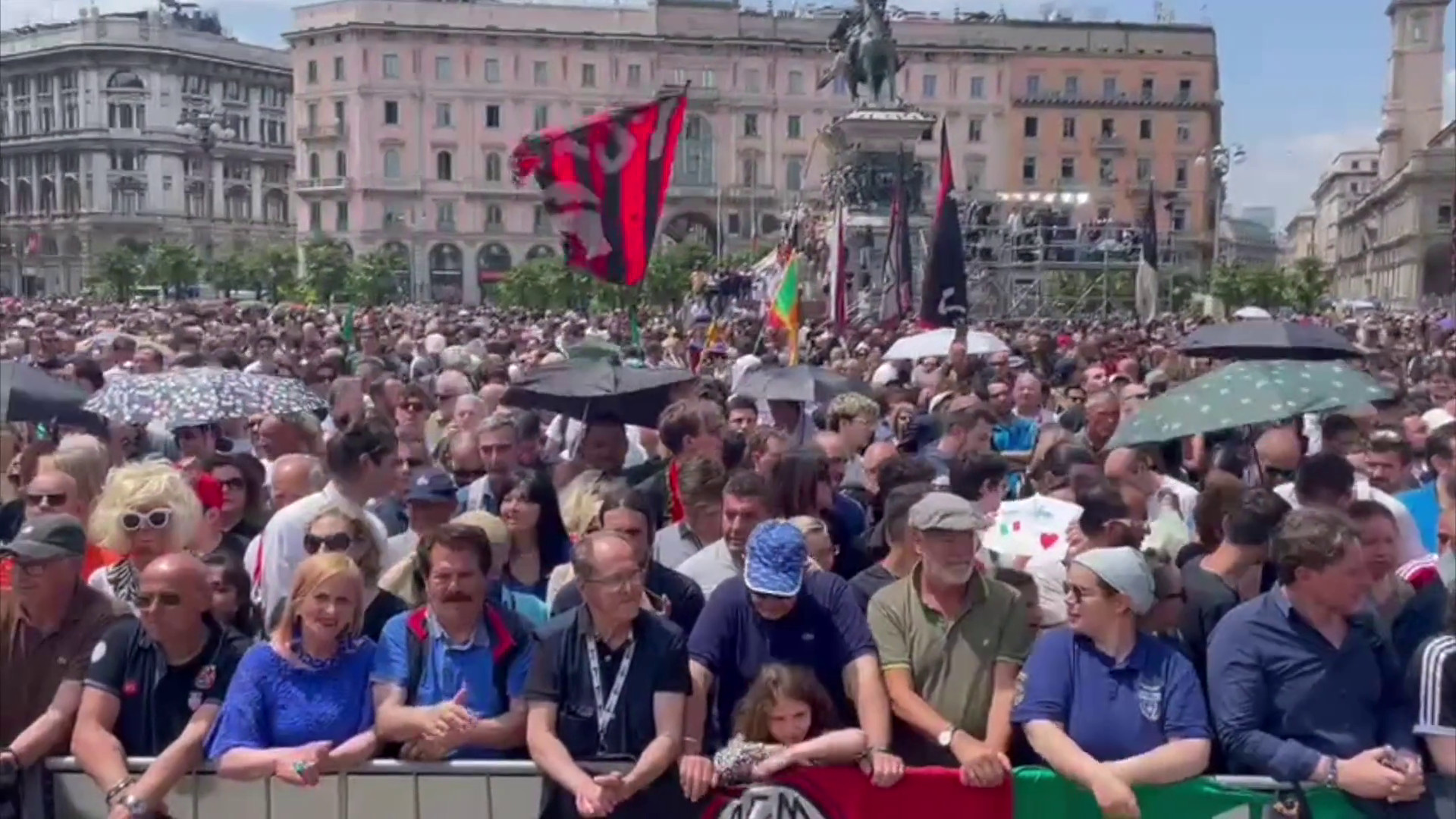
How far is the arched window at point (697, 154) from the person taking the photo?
90.1 metres

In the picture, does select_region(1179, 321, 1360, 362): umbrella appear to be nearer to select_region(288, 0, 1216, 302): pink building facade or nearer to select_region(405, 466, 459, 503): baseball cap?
select_region(405, 466, 459, 503): baseball cap

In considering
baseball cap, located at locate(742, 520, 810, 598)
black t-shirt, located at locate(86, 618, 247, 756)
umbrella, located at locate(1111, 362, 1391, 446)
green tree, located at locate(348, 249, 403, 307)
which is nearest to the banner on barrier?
baseball cap, located at locate(742, 520, 810, 598)

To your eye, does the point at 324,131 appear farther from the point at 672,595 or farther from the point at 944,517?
the point at 944,517

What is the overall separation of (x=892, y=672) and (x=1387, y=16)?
138 m

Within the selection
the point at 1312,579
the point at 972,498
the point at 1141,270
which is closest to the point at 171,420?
the point at 972,498

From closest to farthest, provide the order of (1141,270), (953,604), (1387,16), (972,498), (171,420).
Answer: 1. (953,604)
2. (972,498)
3. (171,420)
4. (1141,270)
5. (1387,16)

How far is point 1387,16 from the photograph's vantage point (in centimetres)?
13000

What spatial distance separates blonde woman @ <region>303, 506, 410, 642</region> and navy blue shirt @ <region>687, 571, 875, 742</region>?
3.93 ft

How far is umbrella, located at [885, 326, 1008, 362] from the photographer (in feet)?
52.4

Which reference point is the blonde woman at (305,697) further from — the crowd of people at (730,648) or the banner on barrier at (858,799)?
the banner on barrier at (858,799)

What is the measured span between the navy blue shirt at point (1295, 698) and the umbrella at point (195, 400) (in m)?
5.91

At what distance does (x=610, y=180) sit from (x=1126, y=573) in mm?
7818

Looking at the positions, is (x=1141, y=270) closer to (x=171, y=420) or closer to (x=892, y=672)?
(x=171, y=420)

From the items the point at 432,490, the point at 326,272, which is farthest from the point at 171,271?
the point at 432,490
